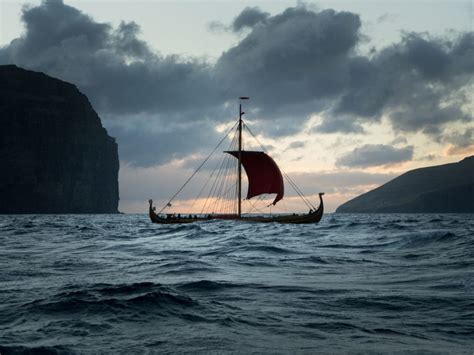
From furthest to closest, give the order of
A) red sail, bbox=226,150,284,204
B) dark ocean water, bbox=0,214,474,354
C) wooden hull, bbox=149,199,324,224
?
1. red sail, bbox=226,150,284,204
2. wooden hull, bbox=149,199,324,224
3. dark ocean water, bbox=0,214,474,354

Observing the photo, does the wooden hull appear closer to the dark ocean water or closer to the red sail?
the red sail

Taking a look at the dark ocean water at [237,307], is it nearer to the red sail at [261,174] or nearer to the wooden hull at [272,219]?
the wooden hull at [272,219]

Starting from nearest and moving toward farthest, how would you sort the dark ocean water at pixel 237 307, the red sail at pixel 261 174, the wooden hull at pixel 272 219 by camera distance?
the dark ocean water at pixel 237 307
the wooden hull at pixel 272 219
the red sail at pixel 261 174

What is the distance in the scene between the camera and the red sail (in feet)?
240

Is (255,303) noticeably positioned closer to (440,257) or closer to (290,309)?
(290,309)

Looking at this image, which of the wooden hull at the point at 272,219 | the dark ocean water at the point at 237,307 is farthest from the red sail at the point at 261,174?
the dark ocean water at the point at 237,307

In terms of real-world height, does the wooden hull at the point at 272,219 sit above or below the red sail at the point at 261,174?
below

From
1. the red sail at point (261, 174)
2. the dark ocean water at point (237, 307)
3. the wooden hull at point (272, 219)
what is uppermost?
the red sail at point (261, 174)

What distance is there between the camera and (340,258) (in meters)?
20.9

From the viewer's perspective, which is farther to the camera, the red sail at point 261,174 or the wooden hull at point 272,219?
the red sail at point 261,174

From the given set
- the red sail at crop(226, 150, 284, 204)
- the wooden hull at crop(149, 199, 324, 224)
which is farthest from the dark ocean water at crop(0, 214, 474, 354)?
the red sail at crop(226, 150, 284, 204)

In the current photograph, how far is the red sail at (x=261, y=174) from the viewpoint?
7306 cm

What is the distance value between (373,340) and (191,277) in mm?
7751

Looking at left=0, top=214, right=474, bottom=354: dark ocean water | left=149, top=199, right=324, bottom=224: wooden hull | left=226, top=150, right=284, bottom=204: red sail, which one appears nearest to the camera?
left=0, top=214, right=474, bottom=354: dark ocean water
